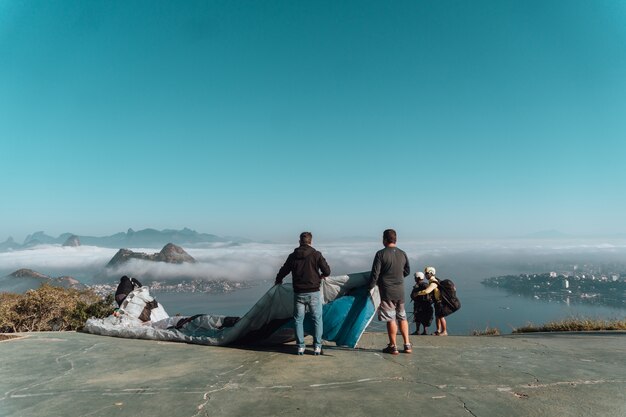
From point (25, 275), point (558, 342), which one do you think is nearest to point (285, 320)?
point (558, 342)

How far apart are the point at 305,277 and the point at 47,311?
23.9ft

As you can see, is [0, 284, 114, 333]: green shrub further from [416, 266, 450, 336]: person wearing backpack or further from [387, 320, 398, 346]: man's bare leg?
[416, 266, 450, 336]: person wearing backpack

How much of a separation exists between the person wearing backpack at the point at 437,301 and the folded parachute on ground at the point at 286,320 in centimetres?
269

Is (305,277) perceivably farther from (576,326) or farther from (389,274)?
(576,326)

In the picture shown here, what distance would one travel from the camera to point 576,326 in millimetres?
11000

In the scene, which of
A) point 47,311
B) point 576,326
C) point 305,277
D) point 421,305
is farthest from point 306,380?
point 576,326

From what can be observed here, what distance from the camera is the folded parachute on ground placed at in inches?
285

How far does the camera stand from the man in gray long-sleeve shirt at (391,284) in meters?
6.77

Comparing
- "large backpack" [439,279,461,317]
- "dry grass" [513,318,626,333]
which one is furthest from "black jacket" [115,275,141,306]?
"dry grass" [513,318,626,333]

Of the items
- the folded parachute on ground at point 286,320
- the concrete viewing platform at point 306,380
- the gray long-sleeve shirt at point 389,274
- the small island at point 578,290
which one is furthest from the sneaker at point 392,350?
the small island at point 578,290

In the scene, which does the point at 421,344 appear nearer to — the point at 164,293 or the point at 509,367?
the point at 509,367

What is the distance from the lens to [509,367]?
5.61m

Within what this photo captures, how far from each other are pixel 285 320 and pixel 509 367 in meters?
3.70

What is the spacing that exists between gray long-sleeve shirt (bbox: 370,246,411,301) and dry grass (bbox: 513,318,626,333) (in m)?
6.71
